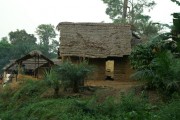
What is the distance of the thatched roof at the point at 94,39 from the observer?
23569mm

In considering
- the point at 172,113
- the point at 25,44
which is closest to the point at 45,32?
the point at 25,44

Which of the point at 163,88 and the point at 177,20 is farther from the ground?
the point at 177,20

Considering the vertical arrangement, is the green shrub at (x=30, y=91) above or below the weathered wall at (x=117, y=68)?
below

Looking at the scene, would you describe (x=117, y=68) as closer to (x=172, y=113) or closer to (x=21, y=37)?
(x=172, y=113)

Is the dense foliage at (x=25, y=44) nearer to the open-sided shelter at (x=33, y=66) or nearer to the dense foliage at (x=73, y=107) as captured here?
the open-sided shelter at (x=33, y=66)

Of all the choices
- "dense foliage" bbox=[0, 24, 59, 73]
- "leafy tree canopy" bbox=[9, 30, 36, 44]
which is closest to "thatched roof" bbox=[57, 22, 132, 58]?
"dense foliage" bbox=[0, 24, 59, 73]

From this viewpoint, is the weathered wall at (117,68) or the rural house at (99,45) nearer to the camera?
the rural house at (99,45)

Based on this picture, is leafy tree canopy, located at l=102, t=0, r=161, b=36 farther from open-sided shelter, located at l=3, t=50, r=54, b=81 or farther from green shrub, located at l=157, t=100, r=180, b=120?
green shrub, located at l=157, t=100, r=180, b=120

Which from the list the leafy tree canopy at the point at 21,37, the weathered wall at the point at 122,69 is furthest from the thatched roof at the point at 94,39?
the leafy tree canopy at the point at 21,37

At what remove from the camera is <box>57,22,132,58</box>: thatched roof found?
23569 millimetres

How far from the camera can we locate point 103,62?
2445 cm

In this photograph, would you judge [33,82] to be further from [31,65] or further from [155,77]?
[31,65]

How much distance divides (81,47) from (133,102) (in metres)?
11.2

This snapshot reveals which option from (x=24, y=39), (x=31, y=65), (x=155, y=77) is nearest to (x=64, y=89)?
(x=155, y=77)
